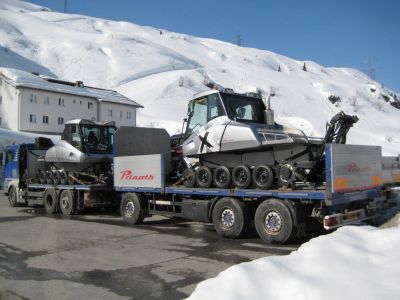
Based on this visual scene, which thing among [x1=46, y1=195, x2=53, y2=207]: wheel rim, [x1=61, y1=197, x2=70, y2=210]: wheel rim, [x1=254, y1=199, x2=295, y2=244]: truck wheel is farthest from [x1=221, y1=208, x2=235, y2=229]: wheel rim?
[x1=46, y1=195, x2=53, y2=207]: wheel rim

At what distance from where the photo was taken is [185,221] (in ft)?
42.6

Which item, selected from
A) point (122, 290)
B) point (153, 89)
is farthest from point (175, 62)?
point (122, 290)

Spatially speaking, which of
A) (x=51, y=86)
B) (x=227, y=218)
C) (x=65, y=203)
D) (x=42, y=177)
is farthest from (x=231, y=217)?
(x=51, y=86)

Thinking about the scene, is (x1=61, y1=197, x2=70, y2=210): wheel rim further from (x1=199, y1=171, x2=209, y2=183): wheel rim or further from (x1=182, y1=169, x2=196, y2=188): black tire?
(x1=199, y1=171, x2=209, y2=183): wheel rim

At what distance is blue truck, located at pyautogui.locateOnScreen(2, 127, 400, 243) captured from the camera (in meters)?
8.20

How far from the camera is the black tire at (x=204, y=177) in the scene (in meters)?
10.0

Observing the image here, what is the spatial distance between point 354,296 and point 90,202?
10843 mm

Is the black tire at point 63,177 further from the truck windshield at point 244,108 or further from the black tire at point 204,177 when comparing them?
the truck windshield at point 244,108

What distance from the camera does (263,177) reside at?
9.02m

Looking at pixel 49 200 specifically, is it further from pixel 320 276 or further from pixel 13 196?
pixel 320 276

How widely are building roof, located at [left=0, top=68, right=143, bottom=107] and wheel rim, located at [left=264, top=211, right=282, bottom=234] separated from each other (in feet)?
136

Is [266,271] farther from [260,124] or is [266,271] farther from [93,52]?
[93,52]

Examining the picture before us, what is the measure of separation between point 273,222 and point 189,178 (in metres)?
2.63

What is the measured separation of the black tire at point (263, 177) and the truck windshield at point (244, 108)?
5.81 ft
